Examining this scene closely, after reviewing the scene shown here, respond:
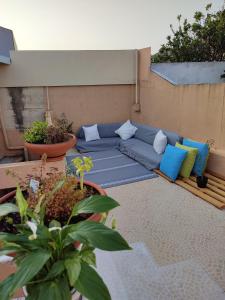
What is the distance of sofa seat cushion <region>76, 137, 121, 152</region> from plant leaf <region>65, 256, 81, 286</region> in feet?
15.7

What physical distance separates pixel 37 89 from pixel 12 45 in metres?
1.83

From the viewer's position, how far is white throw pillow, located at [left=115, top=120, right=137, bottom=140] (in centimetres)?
578

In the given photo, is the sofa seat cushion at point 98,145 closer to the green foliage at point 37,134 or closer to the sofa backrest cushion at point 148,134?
the sofa backrest cushion at point 148,134

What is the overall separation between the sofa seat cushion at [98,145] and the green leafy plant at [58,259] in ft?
15.1

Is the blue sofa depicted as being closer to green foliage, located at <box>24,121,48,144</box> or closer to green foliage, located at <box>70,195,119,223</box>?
green foliage, located at <box>24,121,48,144</box>

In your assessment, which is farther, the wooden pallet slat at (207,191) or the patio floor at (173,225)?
the wooden pallet slat at (207,191)

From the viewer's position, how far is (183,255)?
211 centimetres

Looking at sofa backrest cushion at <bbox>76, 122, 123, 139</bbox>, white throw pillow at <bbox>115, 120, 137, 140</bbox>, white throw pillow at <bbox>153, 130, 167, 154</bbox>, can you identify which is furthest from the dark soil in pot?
sofa backrest cushion at <bbox>76, 122, 123, 139</bbox>

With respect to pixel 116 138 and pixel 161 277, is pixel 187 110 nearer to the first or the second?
pixel 116 138

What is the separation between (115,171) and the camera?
422 cm

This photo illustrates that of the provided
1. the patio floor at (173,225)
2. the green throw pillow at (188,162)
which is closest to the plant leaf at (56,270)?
the patio floor at (173,225)

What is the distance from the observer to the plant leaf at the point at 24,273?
681 millimetres

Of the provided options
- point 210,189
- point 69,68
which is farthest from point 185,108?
point 69,68

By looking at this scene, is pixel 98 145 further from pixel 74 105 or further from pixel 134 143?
pixel 74 105
